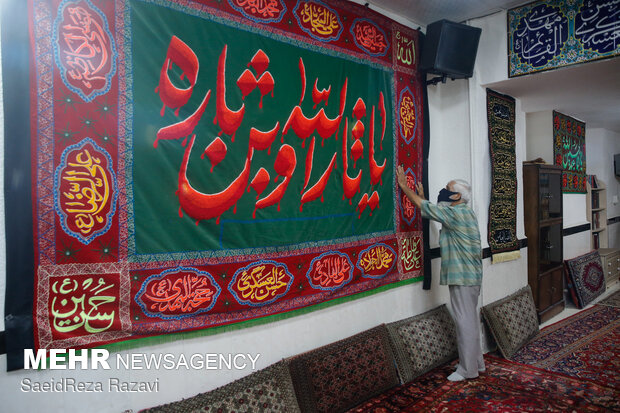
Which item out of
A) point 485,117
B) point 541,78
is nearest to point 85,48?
point 485,117

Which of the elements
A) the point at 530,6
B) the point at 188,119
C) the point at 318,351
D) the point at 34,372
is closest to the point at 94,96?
the point at 188,119

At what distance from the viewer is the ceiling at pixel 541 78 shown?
116 inches

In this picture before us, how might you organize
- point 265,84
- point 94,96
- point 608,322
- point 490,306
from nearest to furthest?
point 94,96 → point 265,84 → point 490,306 → point 608,322

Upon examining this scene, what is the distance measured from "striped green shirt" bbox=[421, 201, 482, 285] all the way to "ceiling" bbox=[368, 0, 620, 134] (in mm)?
1344

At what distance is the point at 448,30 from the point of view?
2.95m

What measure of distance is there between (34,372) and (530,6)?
12.4 feet

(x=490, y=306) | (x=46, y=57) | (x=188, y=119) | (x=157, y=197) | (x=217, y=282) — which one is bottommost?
(x=490, y=306)

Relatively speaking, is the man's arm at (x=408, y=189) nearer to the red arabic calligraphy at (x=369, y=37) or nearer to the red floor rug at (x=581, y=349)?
the red arabic calligraphy at (x=369, y=37)

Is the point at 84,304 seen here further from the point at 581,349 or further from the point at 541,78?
the point at 581,349

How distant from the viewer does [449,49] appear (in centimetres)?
298

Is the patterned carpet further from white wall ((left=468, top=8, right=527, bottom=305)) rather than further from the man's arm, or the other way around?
the man's arm

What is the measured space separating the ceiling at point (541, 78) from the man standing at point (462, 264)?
1193 mm

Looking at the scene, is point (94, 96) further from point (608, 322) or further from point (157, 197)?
point (608, 322)

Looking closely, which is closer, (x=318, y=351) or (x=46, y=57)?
(x=46, y=57)
